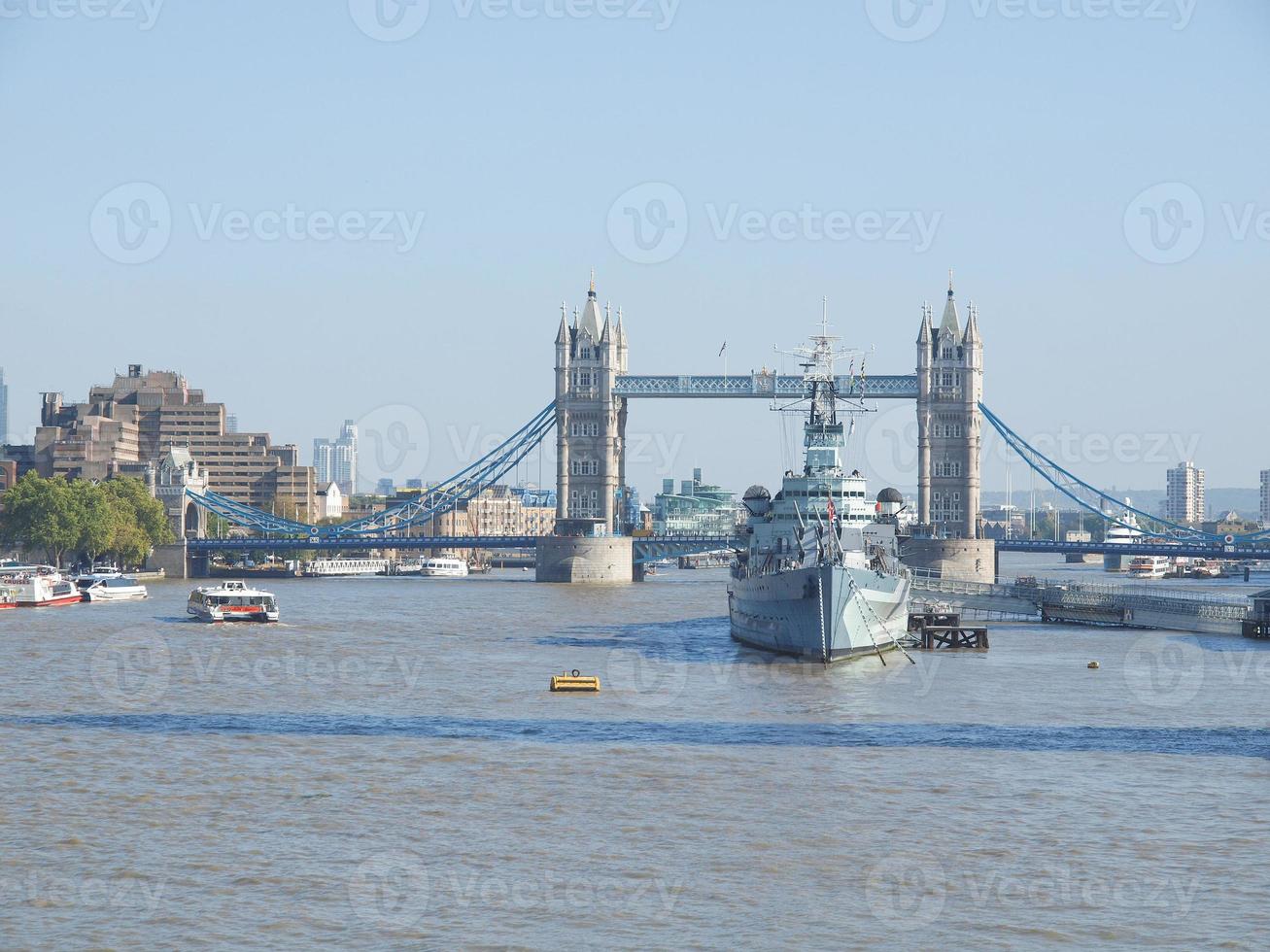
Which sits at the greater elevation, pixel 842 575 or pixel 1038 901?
pixel 842 575

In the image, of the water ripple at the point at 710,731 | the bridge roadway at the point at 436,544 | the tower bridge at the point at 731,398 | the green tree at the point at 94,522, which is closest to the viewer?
the water ripple at the point at 710,731

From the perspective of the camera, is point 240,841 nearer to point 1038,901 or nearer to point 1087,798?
point 1038,901

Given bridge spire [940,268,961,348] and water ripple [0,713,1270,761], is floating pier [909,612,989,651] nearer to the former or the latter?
water ripple [0,713,1270,761]

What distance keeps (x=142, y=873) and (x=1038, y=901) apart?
41.4ft

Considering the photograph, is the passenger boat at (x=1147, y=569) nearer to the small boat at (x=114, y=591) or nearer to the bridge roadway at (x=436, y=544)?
the bridge roadway at (x=436, y=544)

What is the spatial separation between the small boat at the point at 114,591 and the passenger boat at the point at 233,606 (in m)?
19.1

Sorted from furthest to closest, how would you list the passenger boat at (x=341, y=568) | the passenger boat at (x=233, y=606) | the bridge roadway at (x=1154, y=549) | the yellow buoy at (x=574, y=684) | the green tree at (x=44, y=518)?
the passenger boat at (x=341, y=568), the green tree at (x=44, y=518), the bridge roadway at (x=1154, y=549), the passenger boat at (x=233, y=606), the yellow buoy at (x=574, y=684)

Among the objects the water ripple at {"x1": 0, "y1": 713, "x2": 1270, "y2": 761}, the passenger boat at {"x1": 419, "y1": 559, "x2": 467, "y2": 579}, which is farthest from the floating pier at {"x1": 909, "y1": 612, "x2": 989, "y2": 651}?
the passenger boat at {"x1": 419, "y1": 559, "x2": 467, "y2": 579}

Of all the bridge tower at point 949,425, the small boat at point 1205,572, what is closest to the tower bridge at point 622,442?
the bridge tower at point 949,425

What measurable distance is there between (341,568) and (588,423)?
33.1m

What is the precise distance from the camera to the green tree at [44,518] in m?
122

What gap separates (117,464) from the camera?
163125mm

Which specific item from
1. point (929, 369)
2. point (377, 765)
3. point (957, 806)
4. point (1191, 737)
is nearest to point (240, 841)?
point (377, 765)

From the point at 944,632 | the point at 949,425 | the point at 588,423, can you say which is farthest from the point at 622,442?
the point at 944,632
